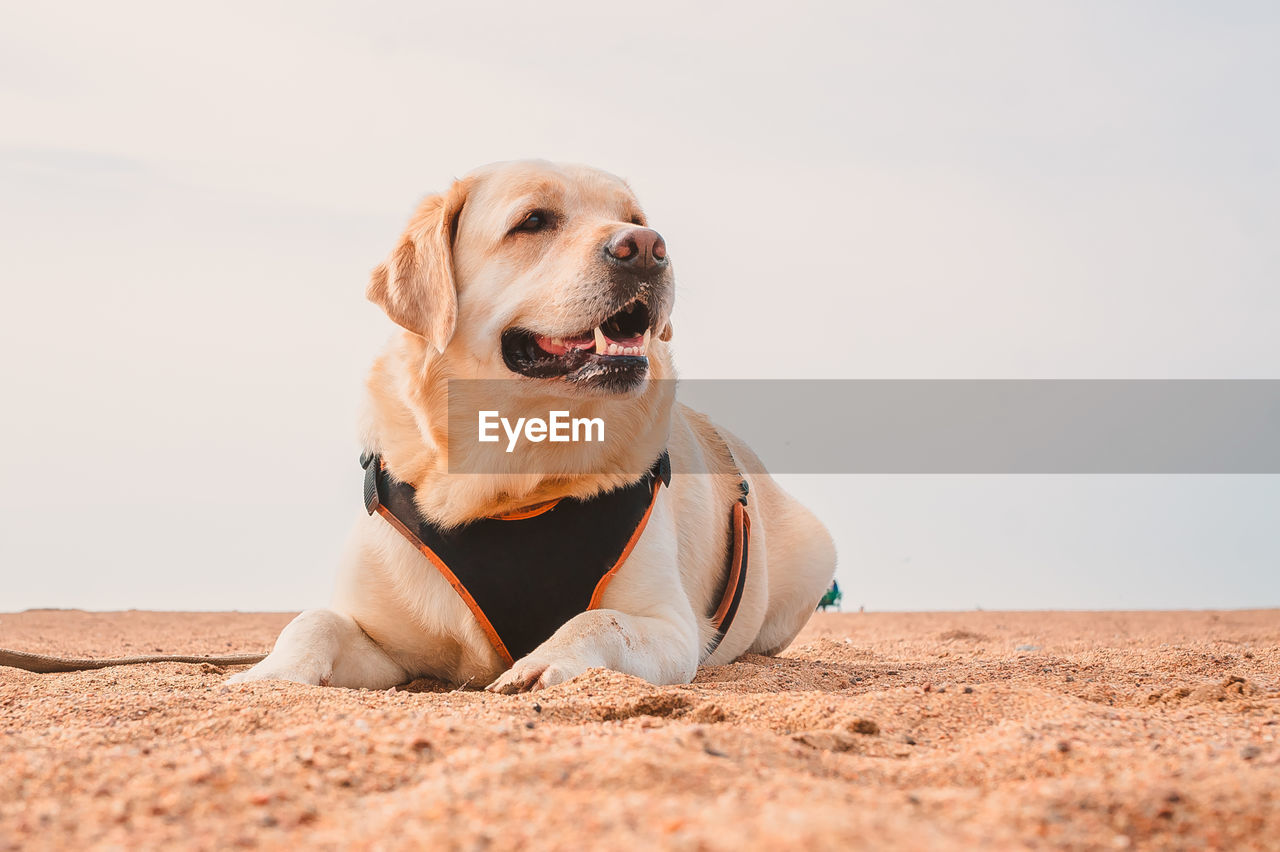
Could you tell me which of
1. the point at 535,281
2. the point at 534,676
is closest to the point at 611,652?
the point at 534,676

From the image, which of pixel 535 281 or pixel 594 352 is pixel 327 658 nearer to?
pixel 594 352

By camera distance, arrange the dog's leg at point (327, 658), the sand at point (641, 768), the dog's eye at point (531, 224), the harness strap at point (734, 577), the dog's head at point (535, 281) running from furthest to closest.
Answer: the harness strap at point (734, 577) → the dog's eye at point (531, 224) → the dog's head at point (535, 281) → the dog's leg at point (327, 658) → the sand at point (641, 768)

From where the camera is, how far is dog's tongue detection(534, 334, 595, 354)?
4184mm

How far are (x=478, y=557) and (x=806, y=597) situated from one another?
2626 millimetres

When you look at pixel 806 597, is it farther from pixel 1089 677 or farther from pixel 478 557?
pixel 478 557

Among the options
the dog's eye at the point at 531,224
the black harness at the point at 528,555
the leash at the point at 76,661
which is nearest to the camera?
the black harness at the point at 528,555

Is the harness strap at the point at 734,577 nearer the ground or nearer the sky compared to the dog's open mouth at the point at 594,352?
nearer the ground

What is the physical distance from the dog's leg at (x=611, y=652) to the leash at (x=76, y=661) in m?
1.90

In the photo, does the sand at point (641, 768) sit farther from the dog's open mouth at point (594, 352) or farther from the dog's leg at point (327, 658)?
the dog's open mouth at point (594, 352)

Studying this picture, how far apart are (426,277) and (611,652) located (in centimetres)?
168

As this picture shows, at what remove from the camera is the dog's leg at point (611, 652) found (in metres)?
3.64

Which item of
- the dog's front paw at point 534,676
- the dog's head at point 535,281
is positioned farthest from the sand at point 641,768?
the dog's head at point 535,281

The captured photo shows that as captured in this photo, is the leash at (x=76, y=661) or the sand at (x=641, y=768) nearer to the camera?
the sand at (x=641, y=768)

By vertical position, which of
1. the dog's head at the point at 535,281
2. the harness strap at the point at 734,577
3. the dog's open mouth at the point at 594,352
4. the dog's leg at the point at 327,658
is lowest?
the dog's leg at the point at 327,658
